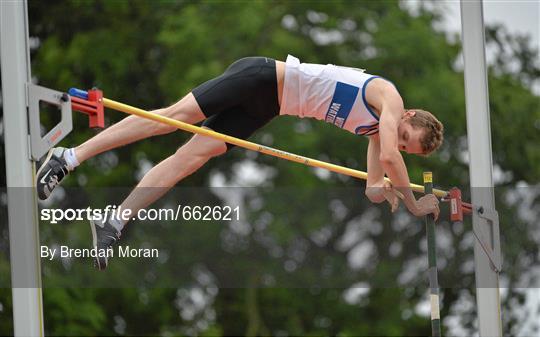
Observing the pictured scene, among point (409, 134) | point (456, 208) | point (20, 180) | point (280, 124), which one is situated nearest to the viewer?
point (20, 180)

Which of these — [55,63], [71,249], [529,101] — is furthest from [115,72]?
[71,249]

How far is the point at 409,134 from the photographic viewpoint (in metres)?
5.40

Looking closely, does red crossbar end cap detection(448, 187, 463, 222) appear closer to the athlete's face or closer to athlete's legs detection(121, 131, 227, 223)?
the athlete's face

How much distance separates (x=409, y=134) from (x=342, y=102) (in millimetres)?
317

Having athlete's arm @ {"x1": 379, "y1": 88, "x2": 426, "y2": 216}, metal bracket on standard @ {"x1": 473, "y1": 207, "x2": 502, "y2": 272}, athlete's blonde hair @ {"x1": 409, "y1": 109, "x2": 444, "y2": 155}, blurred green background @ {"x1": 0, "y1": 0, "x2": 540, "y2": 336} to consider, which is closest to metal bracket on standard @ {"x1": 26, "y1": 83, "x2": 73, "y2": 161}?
athlete's arm @ {"x1": 379, "y1": 88, "x2": 426, "y2": 216}

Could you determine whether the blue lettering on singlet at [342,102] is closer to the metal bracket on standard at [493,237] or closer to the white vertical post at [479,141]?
the white vertical post at [479,141]

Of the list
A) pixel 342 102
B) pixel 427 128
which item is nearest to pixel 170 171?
pixel 342 102

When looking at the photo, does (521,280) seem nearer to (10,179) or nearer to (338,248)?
(338,248)

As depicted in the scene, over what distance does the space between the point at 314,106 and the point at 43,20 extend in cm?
627

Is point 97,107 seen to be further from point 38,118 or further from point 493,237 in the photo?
point 493,237

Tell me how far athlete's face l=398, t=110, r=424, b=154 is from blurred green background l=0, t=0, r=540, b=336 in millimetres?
5069

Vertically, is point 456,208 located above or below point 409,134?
below

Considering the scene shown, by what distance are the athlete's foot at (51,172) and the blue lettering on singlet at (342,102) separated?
1.14 metres

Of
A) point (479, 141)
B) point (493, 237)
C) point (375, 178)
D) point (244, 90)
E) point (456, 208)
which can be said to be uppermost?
point (244, 90)
